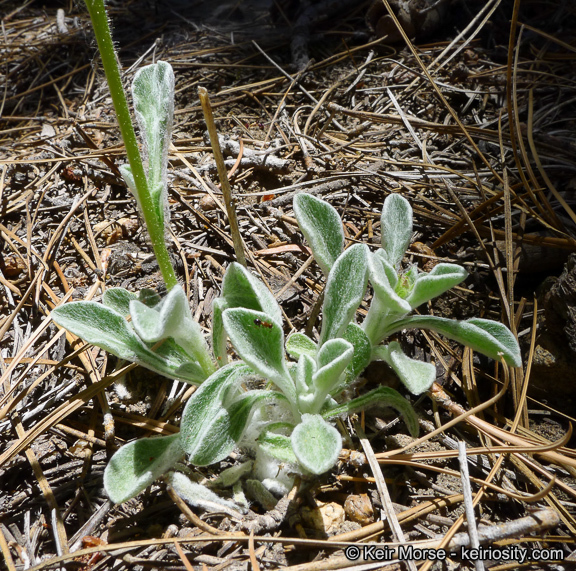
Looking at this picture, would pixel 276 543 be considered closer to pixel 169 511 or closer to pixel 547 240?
pixel 169 511

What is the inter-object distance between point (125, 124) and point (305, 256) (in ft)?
3.23

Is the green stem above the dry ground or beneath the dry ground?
above

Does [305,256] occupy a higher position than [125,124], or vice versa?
[125,124]

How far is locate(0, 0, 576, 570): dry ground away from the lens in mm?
1299

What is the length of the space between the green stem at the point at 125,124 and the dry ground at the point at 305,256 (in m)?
0.52

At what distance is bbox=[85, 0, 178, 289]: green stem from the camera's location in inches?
43.1

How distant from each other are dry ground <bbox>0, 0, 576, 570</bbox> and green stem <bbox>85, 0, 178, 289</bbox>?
0.52 metres

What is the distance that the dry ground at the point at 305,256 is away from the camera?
51.1 inches

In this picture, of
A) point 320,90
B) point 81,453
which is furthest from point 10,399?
point 320,90

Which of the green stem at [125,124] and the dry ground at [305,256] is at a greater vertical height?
the green stem at [125,124]

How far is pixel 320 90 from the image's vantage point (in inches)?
106

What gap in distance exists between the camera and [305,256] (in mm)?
2000

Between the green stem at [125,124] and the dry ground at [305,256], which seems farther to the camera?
the dry ground at [305,256]

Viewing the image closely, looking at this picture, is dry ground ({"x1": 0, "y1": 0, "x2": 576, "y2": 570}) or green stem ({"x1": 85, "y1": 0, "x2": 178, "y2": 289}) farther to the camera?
dry ground ({"x1": 0, "y1": 0, "x2": 576, "y2": 570})
